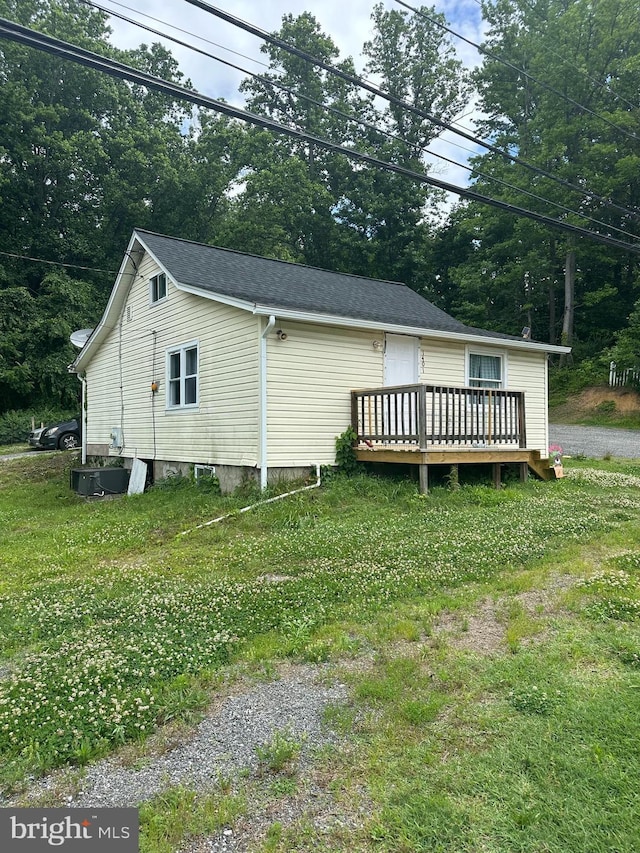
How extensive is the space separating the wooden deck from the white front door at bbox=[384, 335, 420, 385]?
96 cm

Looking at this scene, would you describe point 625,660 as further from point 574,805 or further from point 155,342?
point 155,342

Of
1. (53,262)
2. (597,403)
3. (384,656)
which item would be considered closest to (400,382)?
(384,656)

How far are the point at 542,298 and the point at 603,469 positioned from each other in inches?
766

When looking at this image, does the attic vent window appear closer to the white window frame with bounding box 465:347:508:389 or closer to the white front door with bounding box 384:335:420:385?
the white front door with bounding box 384:335:420:385

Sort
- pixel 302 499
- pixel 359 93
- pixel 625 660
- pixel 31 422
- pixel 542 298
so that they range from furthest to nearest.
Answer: pixel 359 93, pixel 542 298, pixel 31 422, pixel 302 499, pixel 625 660

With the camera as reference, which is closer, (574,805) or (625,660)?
(574,805)

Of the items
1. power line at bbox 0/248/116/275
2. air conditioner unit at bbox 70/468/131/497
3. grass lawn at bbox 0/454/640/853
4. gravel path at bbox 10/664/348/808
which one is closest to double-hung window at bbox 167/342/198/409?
air conditioner unit at bbox 70/468/131/497

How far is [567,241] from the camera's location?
25.3 metres

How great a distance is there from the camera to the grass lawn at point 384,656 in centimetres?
206

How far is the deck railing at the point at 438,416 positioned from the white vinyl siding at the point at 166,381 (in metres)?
2.15

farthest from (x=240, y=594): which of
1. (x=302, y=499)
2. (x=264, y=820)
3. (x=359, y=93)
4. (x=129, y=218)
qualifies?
(x=359, y=93)

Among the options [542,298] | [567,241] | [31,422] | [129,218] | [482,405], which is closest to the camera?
[482,405]

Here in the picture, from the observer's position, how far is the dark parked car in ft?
63.0

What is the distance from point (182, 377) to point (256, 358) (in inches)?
112
